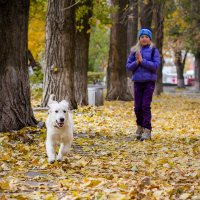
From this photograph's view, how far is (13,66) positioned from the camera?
11945mm

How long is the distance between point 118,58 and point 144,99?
14900 mm

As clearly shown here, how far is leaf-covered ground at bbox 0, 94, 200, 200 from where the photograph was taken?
6188 millimetres

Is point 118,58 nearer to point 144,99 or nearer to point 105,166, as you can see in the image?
point 144,99

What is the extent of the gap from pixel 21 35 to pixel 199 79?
44.0m

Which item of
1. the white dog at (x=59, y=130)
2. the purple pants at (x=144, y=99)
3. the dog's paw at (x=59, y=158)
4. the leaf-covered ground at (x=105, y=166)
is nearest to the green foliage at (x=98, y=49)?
the leaf-covered ground at (x=105, y=166)

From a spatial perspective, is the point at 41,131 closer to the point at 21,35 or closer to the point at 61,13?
the point at 21,35

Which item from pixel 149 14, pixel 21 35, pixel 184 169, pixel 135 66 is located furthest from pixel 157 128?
pixel 149 14

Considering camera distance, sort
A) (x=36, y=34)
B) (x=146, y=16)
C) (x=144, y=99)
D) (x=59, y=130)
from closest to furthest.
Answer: (x=59, y=130) → (x=144, y=99) → (x=146, y=16) → (x=36, y=34)

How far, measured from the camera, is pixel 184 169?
8.07m

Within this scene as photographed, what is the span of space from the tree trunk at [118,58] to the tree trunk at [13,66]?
1434 centimetres

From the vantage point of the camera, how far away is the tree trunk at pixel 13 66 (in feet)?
38.2

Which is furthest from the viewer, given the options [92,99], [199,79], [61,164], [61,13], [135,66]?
[199,79]

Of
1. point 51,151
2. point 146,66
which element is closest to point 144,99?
point 146,66

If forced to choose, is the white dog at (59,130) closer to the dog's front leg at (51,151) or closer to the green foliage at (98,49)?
the dog's front leg at (51,151)
